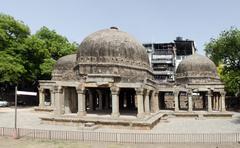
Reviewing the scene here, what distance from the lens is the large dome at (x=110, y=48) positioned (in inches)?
974

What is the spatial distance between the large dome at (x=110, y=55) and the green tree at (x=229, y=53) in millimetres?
13998

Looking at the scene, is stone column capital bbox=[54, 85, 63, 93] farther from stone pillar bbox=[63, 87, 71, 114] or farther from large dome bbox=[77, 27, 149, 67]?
large dome bbox=[77, 27, 149, 67]

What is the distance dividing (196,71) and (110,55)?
12.0m

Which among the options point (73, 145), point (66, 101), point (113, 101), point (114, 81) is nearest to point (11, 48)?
point (66, 101)

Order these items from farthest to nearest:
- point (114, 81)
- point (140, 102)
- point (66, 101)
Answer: point (66, 101) < point (114, 81) < point (140, 102)

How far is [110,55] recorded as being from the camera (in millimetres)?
24688

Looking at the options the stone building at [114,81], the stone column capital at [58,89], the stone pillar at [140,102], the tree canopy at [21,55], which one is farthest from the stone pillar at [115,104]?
the tree canopy at [21,55]

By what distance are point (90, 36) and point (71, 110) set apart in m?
7.24

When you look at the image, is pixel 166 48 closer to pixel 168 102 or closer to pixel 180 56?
pixel 180 56

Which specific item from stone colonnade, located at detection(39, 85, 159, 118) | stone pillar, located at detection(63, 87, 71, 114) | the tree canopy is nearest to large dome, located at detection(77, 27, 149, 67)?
stone pillar, located at detection(63, 87, 71, 114)

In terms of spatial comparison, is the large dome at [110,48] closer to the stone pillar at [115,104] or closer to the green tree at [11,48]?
the stone pillar at [115,104]

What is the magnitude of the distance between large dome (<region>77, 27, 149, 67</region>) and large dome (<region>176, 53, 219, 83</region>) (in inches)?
298

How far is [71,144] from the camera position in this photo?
48.4 feet

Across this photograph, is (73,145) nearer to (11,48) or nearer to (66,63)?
(66,63)
